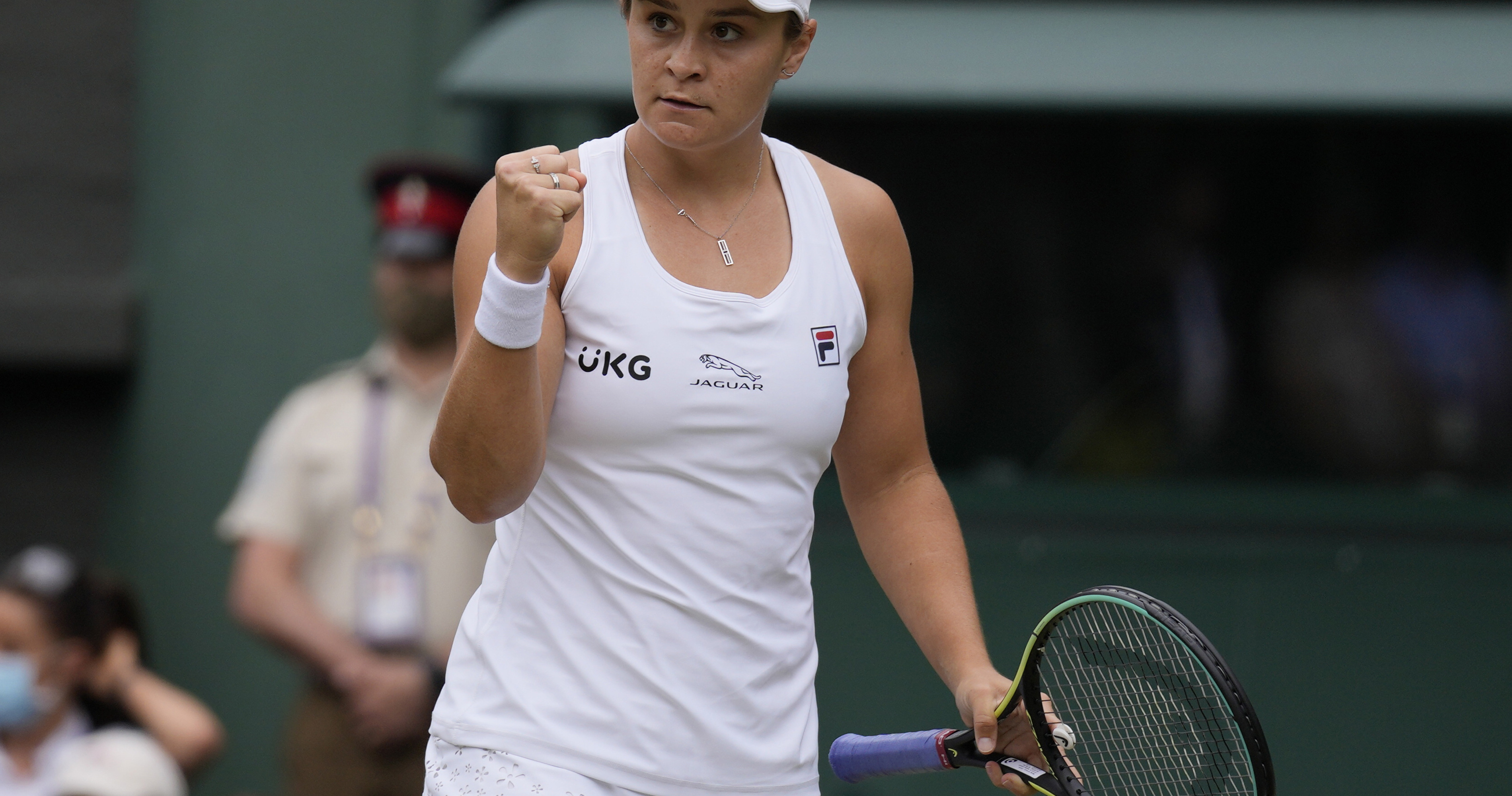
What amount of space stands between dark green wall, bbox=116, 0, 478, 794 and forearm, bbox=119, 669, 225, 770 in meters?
1.23

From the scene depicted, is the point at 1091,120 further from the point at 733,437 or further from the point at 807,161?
the point at 733,437

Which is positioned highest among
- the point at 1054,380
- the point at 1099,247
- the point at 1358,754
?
the point at 1099,247

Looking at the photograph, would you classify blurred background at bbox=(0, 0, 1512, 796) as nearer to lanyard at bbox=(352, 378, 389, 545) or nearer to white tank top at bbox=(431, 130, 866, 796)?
lanyard at bbox=(352, 378, 389, 545)

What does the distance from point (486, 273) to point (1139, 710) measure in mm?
1087

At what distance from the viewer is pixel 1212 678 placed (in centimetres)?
211

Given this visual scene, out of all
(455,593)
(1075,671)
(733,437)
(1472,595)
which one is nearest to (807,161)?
(733,437)

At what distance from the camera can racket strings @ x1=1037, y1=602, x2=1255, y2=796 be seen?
2289 millimetres

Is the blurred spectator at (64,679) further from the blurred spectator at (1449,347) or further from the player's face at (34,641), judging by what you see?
the blurred spectator at (1449,347)

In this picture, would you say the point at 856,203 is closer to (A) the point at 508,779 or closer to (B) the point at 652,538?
(B) the point at 652,538

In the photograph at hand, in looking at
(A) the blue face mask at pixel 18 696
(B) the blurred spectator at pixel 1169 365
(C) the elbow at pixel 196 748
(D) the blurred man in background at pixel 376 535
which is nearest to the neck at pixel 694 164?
(D) the blurred man in background at pixel 376 535

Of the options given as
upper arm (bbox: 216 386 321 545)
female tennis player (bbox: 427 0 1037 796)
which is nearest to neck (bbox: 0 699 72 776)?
upper arm (bbox: 216 386 321 545)

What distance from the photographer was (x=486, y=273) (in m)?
2.10

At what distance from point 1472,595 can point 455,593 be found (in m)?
2.87

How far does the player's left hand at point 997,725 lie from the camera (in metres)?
2.27
